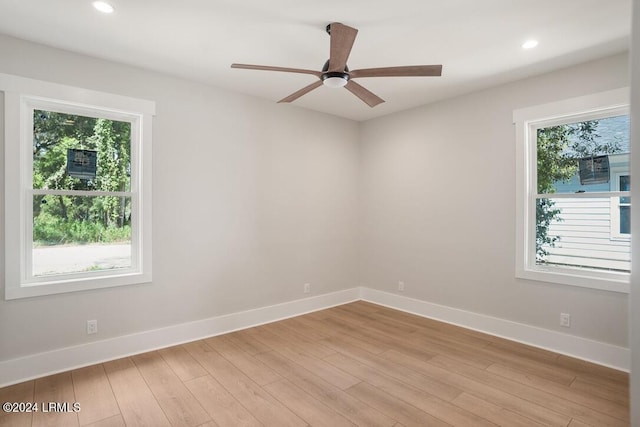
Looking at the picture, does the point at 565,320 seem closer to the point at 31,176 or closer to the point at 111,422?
the point at 111,422

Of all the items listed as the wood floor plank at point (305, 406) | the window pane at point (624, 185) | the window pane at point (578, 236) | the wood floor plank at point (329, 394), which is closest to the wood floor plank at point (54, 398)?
the wood floor plank at point (305, 406)

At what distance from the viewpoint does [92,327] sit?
9.95 ft

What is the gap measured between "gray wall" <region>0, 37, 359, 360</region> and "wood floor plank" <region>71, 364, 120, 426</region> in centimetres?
31

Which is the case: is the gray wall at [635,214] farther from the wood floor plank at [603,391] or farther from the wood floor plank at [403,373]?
the wood floor plank at [603,391]

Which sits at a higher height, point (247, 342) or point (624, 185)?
point (624, 185)

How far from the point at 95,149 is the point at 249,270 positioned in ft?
6.55

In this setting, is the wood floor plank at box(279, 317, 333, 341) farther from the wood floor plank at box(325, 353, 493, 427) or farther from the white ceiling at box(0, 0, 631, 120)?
the white ceiling at box(0, 0, 631, 120)

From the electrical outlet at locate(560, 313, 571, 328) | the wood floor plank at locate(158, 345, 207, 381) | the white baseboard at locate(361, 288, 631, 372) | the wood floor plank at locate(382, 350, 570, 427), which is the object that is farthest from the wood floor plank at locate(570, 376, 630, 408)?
the wood floor plank at locate(158, 345, 207, 381)

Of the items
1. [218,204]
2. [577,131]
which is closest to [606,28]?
[577,131]

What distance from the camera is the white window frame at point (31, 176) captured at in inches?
106

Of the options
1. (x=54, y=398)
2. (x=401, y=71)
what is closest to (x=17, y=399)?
(x=54, y=398)

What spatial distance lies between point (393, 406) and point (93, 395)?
7.27 feet

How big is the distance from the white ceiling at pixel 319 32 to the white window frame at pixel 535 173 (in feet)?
1.27

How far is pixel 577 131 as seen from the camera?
330 centimetres
